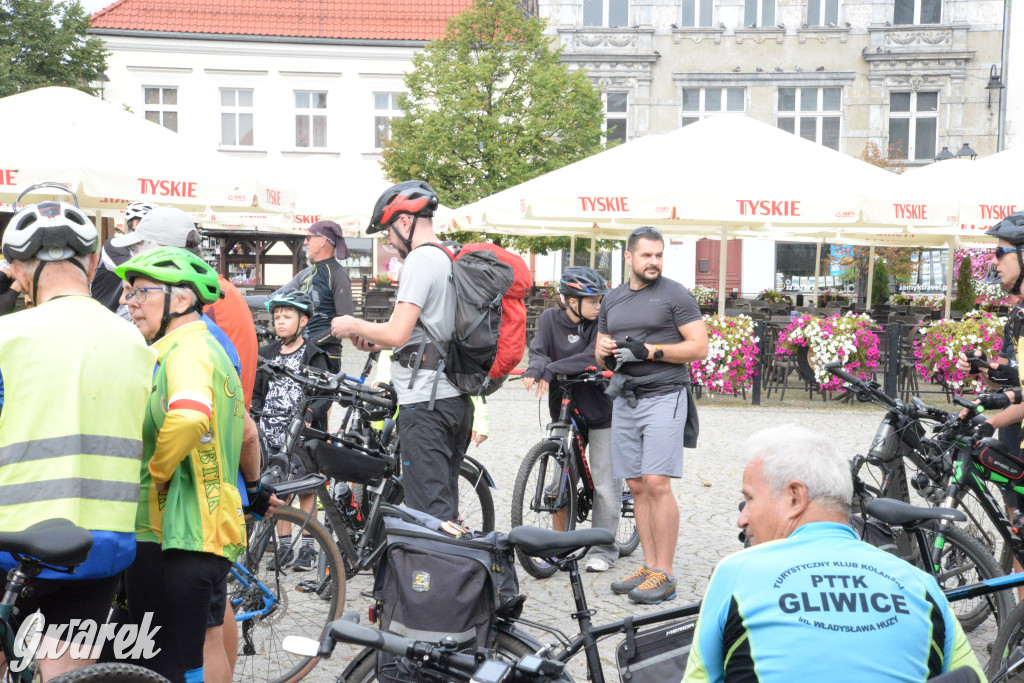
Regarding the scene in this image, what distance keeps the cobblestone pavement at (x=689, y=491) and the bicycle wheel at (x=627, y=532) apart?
0.07 metres

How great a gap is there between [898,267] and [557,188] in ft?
71.9

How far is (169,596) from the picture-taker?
9.37 feet

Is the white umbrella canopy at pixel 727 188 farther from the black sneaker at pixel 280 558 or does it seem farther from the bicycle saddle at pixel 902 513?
the bicycle saddle at pixel 902 513

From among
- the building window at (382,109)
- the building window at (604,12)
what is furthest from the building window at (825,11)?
the building window at (382,109)

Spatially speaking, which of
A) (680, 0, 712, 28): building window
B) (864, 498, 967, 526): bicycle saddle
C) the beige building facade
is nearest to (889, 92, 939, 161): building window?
the beige building facade

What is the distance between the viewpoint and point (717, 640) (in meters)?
2.01

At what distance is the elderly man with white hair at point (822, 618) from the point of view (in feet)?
6.27

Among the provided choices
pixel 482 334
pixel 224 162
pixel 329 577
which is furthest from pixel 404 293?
pixel 224 162

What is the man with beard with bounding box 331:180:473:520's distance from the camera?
429 cm

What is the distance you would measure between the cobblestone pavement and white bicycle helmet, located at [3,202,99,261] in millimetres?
1987

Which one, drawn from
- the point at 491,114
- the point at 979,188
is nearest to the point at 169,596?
the point at 979,188

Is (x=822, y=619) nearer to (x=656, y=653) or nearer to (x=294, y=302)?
(x=656, y=653)

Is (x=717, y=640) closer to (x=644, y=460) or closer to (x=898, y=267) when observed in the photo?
(x=644, y=460)

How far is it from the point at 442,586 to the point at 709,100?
3455 cm
